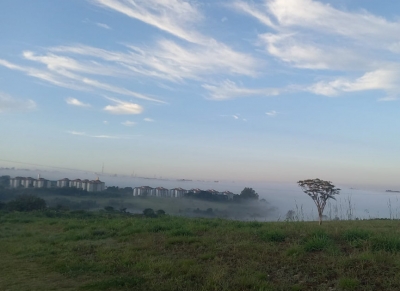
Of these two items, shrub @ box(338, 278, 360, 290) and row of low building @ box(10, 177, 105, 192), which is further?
row of low building @ box(10, 177, 105, 192)

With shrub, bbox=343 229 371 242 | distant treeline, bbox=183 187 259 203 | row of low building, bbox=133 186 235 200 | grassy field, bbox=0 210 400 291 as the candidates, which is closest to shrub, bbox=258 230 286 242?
grassy field, bbox=0 210 400 291

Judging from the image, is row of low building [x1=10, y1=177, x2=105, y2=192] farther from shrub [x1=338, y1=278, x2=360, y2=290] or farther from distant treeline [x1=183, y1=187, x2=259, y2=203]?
shrub [x1=338, y1=278, x2=360, y2=290]

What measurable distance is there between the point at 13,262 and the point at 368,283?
7476mm

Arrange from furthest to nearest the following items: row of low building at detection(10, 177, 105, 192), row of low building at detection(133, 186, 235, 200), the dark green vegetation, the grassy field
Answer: row of low building at detection(10, 177, 105, 192)
row of low building at detection(133, 186, 235, 200)
the dark green vegetation
the grassy field

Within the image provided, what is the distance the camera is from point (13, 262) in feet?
29.1

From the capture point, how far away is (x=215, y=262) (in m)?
7.02

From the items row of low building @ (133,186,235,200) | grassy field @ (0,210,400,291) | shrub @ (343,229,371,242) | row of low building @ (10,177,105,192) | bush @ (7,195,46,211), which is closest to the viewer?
grassy field @ (0,210,400,291)

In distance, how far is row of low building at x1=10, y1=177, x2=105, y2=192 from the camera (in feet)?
176

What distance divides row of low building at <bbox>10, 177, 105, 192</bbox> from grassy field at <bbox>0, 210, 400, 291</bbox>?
147 feet

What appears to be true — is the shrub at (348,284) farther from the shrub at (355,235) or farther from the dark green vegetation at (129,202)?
the dark green vegetation at (129,202)

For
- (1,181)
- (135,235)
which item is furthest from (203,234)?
(1,181)

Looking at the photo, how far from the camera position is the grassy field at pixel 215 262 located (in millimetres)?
5844

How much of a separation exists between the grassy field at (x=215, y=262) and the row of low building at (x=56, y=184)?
44836 mm

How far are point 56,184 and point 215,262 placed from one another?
173 ft
